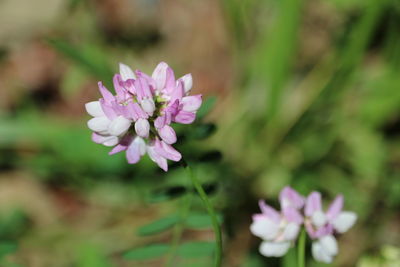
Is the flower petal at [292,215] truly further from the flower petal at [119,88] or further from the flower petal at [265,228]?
the flower petal at [119,88]

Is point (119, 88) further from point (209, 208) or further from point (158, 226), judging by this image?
point (158, 226)

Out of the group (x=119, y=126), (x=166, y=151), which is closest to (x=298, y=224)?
(x=166, y=151)

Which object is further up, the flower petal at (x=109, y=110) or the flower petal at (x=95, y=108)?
the flower petal at (x=95, y=108)

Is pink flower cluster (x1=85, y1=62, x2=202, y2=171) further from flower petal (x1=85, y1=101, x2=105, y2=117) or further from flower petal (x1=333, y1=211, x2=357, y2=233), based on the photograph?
flower petal (x1=333, y1=211, x2=357, y2=233)

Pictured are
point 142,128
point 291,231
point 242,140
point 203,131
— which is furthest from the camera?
point 242,140

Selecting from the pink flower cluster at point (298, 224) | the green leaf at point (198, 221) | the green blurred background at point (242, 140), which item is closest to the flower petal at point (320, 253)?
the pink flower cluster at point (298, 224)

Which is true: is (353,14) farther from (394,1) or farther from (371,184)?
(371,184)
